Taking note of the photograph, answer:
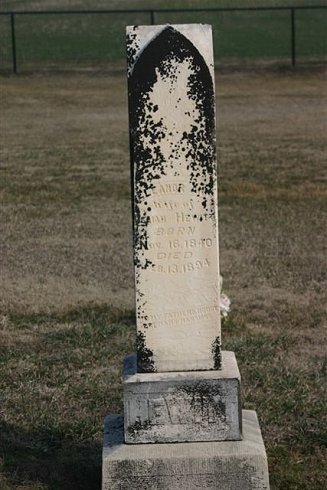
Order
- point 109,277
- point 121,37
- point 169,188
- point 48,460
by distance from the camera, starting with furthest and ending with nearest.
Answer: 1. point 121,37
2. point 109,277
3. point 48,460
4. point 169,188

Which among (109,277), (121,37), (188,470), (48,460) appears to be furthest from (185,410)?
(121,37)

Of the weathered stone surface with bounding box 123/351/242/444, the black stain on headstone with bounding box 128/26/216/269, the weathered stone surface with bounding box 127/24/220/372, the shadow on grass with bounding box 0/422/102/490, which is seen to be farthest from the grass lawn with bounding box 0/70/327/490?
the black stain on headstone with bounding box 128/26/216/269

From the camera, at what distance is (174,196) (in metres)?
4.84

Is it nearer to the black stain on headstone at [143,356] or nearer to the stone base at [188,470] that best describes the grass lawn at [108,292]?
the stone base at [188,470]

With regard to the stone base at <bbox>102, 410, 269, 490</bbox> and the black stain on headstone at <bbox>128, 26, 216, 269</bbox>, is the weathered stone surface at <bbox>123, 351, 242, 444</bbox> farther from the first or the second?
the black stain on headstone at <bbox>128, 26, 216, 269</bbox>

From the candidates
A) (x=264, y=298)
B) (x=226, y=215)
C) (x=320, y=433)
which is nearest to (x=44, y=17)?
(x=226, y=215)

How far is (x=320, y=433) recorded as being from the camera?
572 centimetres

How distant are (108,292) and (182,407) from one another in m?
3.97

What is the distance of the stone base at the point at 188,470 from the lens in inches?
189

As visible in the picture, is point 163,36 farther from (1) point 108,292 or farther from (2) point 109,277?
(2) point 109,277

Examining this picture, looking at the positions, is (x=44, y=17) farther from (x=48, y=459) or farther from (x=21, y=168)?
(x=48, y=459)

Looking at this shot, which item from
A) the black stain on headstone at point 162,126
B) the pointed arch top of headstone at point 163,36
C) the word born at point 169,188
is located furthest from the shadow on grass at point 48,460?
the pointed arch top of headstone at point 163,36

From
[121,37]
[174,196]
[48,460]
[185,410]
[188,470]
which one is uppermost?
[121,37]

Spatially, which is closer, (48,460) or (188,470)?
(188,470)
